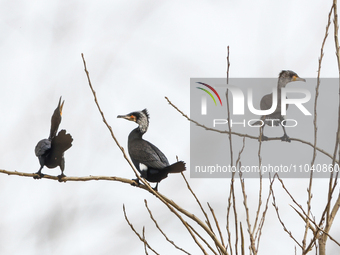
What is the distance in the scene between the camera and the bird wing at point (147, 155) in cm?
236

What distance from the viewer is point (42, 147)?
2174 millimetres

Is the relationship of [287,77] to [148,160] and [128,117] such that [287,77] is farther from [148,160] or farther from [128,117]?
[148,160]

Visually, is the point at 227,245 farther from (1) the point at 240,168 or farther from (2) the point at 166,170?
Result: (2) the point at 166,170

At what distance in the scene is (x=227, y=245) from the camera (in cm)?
171

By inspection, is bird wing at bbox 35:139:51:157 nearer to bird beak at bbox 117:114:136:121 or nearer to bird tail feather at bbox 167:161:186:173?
bird beak at bbox 117:114:136:121

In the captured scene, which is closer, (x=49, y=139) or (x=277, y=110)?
(x=49, y=139)

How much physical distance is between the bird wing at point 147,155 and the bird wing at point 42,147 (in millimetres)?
526

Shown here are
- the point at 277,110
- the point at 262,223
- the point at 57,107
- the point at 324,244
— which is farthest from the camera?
the point at 277,110

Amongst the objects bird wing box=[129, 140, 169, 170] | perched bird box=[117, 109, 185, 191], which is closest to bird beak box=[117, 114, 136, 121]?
perched bird box=[117, 109, 185, 191]

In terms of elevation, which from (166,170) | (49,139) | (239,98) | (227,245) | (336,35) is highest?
(336,35)

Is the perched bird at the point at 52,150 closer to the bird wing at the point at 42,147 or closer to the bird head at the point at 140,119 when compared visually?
the bird wing at the point at 42,147

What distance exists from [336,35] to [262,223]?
2.99 feet

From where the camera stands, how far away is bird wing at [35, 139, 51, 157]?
2156mm

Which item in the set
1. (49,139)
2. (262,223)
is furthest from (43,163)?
(262,223)
